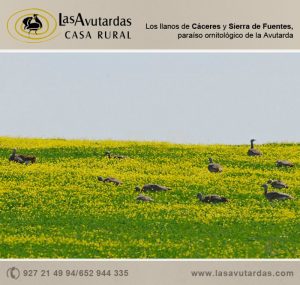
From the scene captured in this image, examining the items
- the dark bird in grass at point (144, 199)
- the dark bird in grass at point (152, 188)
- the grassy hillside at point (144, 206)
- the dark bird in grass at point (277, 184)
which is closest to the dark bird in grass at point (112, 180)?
the grassy hillside at point (144, 206)

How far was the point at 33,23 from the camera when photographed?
42.8 metres

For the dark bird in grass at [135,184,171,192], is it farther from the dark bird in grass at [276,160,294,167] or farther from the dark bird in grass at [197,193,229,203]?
the dark bird in grass at [276,160,294,167]

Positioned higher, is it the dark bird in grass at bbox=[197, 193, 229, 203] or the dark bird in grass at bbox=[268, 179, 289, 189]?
the dark bird in grass at bbox=[268, 179, 289, 189]

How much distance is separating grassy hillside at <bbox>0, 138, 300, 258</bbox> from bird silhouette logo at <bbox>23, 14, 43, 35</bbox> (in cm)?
912

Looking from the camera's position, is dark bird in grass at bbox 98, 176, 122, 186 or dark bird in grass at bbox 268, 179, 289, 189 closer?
dark bird in grass at bbox 268, 179, 289, 189

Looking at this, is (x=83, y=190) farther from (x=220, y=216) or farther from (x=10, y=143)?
(x=10, y=143)

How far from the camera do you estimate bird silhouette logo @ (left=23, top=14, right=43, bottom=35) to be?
4271 centimetres

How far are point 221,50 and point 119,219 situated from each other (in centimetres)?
948

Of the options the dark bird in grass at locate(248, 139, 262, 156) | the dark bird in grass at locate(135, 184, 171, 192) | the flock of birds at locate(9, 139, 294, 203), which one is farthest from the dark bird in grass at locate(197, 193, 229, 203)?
the dark bird in grass at locate(248, 139, 262, 156)

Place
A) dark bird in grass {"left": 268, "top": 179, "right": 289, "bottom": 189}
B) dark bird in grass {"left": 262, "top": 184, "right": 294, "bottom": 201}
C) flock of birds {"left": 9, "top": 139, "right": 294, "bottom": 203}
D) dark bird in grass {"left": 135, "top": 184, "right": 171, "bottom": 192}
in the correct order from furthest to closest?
dark bird in grass {"left": 268, "top": 179, "right": 289, "bottom": 189}
dark bird in grass {"left": 135, "top": 184, "right": 171, "bottom": 192}
dark bird in grass {"left": 262, "top": 184, "right": 294, "bottom": 201}
flock of birds {"left": 9, "top": 139, "right": 294, "bottom": 203}
